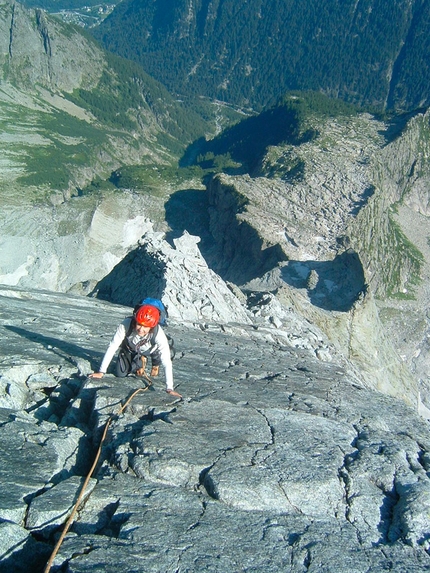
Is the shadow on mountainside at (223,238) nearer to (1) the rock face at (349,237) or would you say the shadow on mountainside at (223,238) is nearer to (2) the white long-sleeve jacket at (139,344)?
(1) the rock face at (349,237)

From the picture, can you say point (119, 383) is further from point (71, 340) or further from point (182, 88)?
point (182, 88)

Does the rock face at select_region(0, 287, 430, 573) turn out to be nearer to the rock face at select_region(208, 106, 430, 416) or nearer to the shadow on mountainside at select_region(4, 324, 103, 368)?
the shadow on mountainside at select_region(4, 324, 103, 368)

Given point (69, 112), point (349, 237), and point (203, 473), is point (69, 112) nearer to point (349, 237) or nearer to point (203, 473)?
point (349, 237)

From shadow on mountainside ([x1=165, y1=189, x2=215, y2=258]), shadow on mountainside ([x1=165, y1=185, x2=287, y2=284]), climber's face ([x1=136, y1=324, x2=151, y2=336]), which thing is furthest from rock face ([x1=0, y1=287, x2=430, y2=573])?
shadow on mountainside ([x1=165, y1=189, x2=215, y2=258])

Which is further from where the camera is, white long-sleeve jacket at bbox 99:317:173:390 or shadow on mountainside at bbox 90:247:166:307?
shadow on mountainside at bbox 90:247:166:307

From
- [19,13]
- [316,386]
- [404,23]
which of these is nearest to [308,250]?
[316,386]

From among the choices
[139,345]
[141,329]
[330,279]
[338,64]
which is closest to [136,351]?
[139,345]

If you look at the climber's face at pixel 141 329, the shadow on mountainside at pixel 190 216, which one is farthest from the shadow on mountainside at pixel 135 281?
the shadow on mountainside at pixel 190 216
